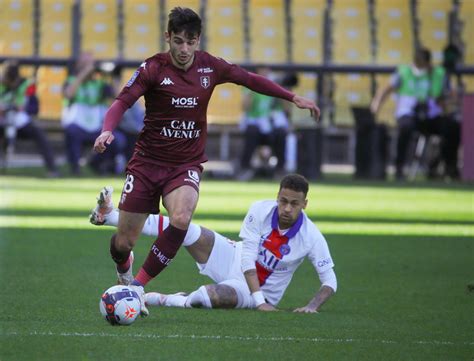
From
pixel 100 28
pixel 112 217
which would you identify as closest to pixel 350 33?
pixel 100 28

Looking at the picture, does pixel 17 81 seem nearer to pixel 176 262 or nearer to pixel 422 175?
pixel 422 175

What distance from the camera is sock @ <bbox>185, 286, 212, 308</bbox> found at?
26.6 feet

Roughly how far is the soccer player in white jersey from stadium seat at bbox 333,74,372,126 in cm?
1664

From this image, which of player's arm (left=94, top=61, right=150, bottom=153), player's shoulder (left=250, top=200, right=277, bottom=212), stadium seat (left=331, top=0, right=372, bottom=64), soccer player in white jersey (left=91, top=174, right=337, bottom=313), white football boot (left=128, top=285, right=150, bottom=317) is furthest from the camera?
stadium seat (left=331, top=0, right=372, bottom=64)

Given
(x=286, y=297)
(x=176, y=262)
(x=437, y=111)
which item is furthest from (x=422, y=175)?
(x=286, y=297)

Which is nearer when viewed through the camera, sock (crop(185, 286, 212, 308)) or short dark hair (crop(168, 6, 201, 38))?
short dark hair (crop(168, 6, 201, 38))

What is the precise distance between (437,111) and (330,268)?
14803mm

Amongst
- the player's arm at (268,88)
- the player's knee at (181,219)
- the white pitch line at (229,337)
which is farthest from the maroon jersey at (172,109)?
the white pitch line at (229,337)

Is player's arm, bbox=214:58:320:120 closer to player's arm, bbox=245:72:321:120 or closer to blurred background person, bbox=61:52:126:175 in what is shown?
player's arm, bbox=245:72:321:120

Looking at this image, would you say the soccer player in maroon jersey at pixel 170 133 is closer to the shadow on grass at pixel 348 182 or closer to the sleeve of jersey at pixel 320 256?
the sleeve of jersey at pixel 320 256

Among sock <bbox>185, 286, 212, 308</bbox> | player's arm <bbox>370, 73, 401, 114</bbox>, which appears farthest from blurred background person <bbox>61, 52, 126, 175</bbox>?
sock <bbox>185, 286, 212, 308</bbox>

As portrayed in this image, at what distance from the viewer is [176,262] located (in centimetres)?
1097

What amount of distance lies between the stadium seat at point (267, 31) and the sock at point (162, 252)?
19.5m

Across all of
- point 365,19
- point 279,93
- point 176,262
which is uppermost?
point 365,19
